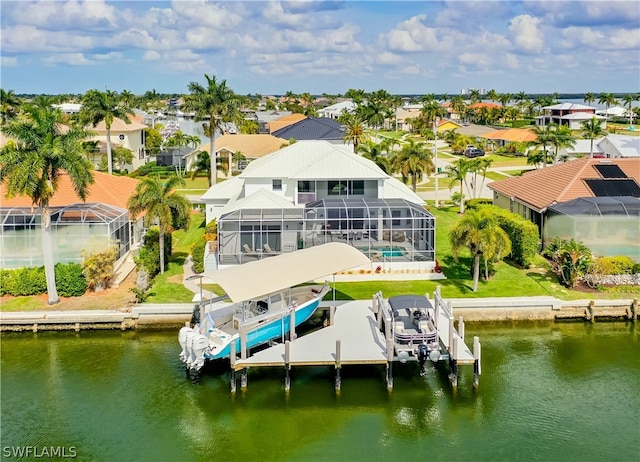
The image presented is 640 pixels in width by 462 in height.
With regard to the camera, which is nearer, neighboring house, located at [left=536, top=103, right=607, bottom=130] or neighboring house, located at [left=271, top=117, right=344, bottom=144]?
neighboring house, located at [left=271, top=117, right=344, bottom=144]

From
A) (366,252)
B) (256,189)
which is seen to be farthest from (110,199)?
(366,252)

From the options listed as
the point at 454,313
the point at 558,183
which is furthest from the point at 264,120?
the point at 454,313

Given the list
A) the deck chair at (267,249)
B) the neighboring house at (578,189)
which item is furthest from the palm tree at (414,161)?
the deck chair at (267,249)

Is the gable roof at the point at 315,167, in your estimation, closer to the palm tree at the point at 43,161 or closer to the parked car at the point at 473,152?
the palm tree at the point at 43,161

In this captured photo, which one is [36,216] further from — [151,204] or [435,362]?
[435,362]

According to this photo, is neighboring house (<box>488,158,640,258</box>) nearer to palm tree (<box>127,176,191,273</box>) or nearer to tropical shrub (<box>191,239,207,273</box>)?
tropical shrub (<box>191,239,207,273</box>)

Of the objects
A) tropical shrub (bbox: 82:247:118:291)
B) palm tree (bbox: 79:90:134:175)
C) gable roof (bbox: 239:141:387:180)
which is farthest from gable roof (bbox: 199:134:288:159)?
tropical shrub (bbox: 82:247:118:291)
